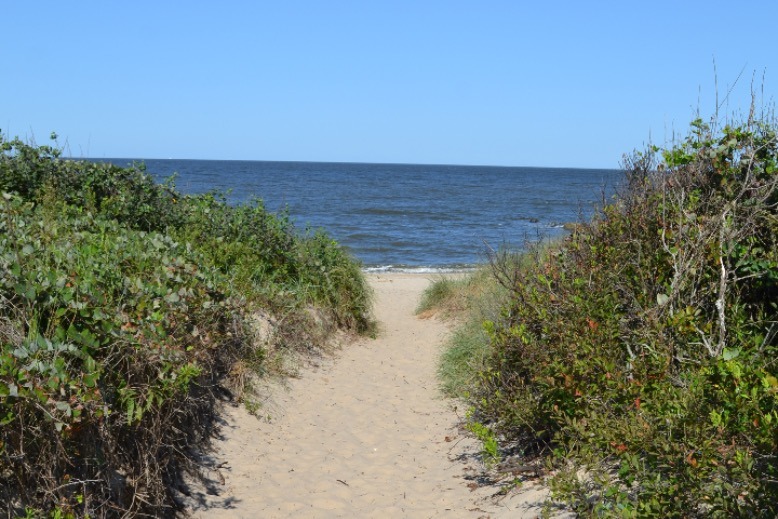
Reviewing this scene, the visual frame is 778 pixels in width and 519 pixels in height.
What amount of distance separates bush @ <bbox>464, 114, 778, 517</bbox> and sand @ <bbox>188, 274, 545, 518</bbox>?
0.61 m

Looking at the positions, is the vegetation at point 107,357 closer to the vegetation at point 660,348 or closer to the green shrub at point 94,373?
the green shrub at point 94,373

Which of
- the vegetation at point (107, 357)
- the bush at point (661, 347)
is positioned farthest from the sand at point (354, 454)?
the bush at point (661, 347)

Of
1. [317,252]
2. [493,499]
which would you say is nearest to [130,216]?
[317,252]

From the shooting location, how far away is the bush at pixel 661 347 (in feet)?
12.8

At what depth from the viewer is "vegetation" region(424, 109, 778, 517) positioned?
3900 mm

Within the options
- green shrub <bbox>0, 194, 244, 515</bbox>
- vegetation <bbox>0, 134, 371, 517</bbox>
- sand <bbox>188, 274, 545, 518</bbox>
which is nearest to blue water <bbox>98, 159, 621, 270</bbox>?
sand <bbox>188, 274, 545, 518</bbox>

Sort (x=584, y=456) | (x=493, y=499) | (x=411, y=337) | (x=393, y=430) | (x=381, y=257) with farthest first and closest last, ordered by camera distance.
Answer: (x=381, y=257) → (x=411, y=337) → (x=393, y=430) → (x=493, y=499) → (x=584, y=456)

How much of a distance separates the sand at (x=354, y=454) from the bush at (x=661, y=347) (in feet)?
2.00

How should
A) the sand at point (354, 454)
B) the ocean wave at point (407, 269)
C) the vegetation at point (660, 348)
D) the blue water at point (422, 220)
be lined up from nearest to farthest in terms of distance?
the vegetation at point (660, 348) < the sand at point (354, 454) < the ocean wave at point (407, 269) < the blue water at point (422, 220)

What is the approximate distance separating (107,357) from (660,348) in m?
3.57

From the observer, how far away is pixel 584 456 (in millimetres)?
4930

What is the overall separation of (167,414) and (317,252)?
598 cm

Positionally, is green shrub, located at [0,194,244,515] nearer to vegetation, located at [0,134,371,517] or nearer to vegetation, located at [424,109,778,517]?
vegetation, located at [0,134,371,517]

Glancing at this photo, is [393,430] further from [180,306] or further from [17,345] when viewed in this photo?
[17,345]
